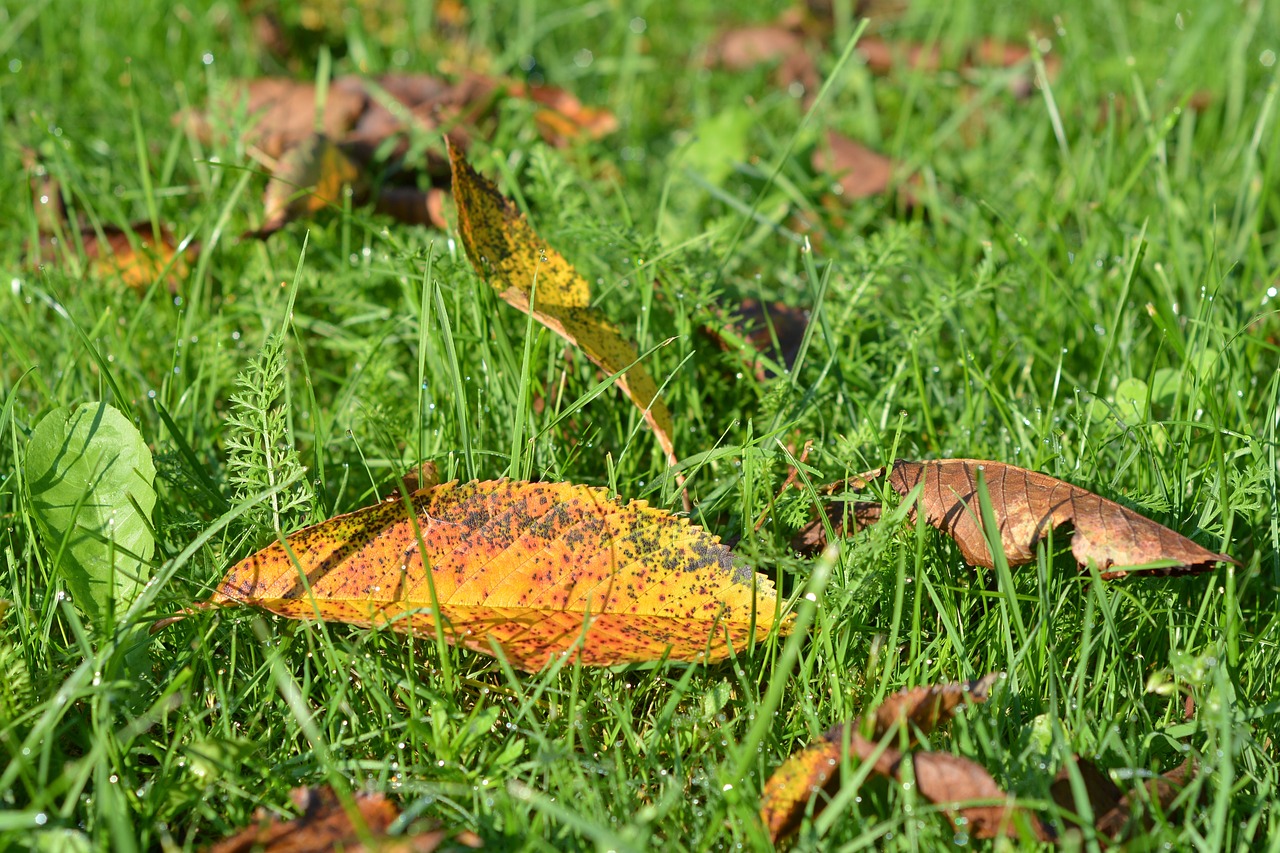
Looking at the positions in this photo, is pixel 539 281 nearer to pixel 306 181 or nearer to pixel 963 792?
pixel 306 181

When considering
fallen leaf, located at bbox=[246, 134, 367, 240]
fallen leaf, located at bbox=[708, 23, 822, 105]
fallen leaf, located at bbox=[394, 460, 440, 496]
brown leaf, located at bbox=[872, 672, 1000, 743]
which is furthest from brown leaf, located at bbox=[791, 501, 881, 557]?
fallen leaf, located at bbox=[708, 23, 822, 105]

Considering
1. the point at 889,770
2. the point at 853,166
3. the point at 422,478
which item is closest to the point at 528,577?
the point at 422,478

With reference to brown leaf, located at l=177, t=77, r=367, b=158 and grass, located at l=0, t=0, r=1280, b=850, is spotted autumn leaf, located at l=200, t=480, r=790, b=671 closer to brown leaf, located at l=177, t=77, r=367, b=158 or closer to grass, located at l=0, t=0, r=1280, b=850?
grass, located at l=0, t=0, r=1280, b=850

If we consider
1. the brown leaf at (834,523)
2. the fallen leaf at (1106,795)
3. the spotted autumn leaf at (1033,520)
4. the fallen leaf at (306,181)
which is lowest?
the fallen leaf at (1106,795)

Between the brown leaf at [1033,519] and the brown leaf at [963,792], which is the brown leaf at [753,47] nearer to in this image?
the brown leaf at [1033,519]

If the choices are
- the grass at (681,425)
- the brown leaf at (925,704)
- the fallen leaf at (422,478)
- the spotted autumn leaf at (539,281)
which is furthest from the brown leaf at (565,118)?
the brown leaf at (925,704)

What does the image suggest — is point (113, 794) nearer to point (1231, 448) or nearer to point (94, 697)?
point (94, 697)
